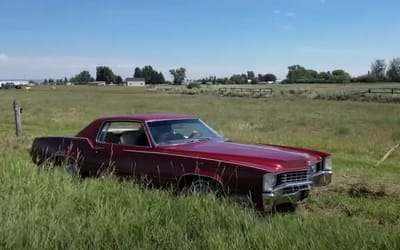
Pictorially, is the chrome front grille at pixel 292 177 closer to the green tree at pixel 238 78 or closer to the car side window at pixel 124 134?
the car side window at pixel 124 134

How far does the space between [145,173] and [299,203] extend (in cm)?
206

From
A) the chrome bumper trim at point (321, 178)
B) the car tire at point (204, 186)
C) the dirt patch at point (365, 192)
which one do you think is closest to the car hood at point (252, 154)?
the chrome bumper trim at point (321, 178)

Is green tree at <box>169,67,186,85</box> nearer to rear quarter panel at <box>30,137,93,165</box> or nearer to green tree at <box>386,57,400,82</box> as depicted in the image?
green tree at <box>386,57,400,82</box>

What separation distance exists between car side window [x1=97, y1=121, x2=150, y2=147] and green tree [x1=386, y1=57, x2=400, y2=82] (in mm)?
124152

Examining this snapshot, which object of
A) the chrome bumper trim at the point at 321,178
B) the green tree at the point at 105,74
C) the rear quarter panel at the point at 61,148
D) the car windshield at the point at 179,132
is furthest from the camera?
the green tree at the point at 105,74

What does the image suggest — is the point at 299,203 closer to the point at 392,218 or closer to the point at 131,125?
the point at 392,218

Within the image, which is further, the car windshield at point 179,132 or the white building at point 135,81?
the white building at point 135,81

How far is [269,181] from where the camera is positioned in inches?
239

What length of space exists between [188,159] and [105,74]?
595 feet

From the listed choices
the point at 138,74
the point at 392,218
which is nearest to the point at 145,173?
the point at 392,218

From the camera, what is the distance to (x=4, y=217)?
4.62 meters

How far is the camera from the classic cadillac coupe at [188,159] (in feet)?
20.2

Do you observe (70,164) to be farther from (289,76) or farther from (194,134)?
(289,76)

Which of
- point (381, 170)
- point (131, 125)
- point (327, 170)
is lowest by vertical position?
point (381, 170)
